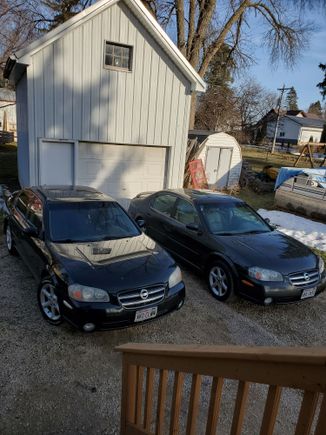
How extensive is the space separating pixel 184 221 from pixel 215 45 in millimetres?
17051

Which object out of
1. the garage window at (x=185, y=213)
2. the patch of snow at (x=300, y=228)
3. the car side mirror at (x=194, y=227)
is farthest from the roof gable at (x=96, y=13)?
the car side mirror at (x=194, y=227)

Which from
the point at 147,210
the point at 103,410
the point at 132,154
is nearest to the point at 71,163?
the point at 132,154

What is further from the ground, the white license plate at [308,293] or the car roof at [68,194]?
the car roof at [68,194]

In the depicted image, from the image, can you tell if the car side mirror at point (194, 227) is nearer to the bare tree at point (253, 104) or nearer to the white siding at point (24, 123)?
the white siding at point (24, 123)

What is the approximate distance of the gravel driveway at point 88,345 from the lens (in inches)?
118

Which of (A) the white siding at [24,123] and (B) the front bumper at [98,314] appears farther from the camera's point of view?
(A) the white siding at [24,123]

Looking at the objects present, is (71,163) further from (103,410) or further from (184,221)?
(103,410)

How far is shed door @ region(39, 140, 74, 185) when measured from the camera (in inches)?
364

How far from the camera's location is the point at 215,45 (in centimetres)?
1969

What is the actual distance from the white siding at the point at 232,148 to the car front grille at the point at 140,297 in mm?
10913

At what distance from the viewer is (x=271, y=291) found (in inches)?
185

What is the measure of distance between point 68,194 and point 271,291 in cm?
347

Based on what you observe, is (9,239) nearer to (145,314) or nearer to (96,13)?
(145,314)

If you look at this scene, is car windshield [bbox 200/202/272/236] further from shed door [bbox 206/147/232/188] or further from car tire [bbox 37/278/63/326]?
shed door [bbox 206/147/232/188]
